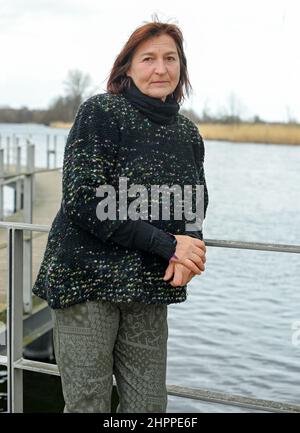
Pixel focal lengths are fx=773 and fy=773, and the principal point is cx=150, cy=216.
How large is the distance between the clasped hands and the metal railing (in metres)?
0.61

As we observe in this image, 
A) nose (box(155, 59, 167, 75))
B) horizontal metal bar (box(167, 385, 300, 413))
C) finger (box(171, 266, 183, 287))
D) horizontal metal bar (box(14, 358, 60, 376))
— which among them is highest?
nose (box(155, 59, 167, 75))

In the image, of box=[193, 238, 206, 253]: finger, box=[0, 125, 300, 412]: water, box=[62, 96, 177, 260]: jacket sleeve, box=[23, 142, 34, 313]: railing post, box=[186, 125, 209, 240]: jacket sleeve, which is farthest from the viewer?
box=[0, 125, 300, 412]: water

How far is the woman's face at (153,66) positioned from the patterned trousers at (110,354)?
1.97 feet

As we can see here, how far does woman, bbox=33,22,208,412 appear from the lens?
205cm

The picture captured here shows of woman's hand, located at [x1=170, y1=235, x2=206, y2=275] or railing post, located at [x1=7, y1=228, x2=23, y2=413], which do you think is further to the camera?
railing post, located at [x1=7, y1=228, x2=23, y2=413]

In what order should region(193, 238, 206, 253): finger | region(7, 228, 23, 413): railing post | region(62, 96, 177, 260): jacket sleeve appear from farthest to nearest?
region(7, 228, 23, 413): railing post < region(193, 238, 206, 253): finger < region(62, 96, 177, 260): jacket sleeve

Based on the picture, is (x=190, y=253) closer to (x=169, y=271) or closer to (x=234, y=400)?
(x=169, y=271)

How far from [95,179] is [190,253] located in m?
0.33

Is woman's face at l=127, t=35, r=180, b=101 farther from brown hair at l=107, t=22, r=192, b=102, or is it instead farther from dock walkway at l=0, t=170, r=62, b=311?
dock walkway at l=0, t=170, r=62, b=311

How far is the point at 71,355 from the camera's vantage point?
2113 millimetres

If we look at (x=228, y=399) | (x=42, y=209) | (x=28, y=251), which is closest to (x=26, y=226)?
(x=228, y=399)

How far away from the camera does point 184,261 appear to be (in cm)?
209

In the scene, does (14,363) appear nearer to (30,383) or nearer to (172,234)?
(172,234)

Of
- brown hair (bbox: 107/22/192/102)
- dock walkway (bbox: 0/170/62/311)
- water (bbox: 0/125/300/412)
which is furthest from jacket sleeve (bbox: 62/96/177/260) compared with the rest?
dock walkway (bbox: 0/170/62/311)
